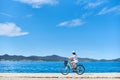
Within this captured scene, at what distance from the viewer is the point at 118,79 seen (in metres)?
24.6

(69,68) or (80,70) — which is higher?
(69,68)

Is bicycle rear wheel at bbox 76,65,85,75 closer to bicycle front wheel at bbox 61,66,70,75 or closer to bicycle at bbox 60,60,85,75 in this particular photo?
bicycle at bbox 60,60,85,75

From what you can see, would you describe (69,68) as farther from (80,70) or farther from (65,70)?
(80,70)

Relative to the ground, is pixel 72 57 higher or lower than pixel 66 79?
higher

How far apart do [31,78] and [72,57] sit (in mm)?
3675

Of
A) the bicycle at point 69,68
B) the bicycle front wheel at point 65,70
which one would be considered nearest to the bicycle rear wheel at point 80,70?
the bicycle at point 69,68

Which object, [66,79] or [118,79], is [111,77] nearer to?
[118,79]

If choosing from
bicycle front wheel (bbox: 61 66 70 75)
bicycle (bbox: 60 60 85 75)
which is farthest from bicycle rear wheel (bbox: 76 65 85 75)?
bicycle front wheel (bbox: 61 66 70 75)

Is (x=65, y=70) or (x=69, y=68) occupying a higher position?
(x=69, y=68)

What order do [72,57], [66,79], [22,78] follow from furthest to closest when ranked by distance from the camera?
[72,57]
[22,78]
[66,79]

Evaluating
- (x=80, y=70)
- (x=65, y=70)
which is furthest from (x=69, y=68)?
(x=80, y=70)

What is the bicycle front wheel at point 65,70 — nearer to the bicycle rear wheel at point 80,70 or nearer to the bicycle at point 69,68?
the bicycle at point 69,68

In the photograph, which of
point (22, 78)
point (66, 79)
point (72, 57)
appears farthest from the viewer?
point (72, 57)

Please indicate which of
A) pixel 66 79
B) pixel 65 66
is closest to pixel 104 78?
pixel 66 79
